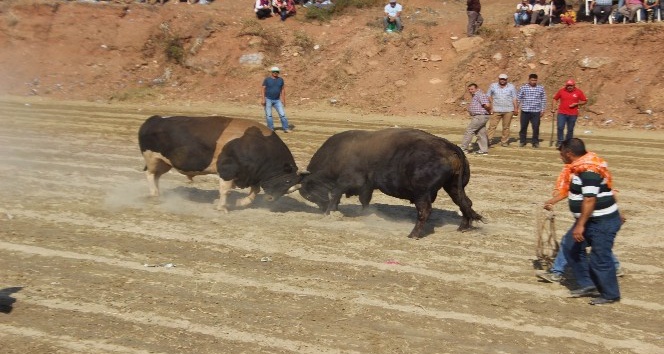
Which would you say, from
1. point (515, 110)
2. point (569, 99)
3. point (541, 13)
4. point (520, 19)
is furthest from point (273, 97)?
point (541, 13)

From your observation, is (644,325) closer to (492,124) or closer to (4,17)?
(492,124)

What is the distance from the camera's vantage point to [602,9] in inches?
1192

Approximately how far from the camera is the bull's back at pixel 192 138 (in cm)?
1417

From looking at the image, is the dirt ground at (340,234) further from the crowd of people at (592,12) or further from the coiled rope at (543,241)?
the crowd of people at (592,12)

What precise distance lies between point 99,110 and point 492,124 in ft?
47.7

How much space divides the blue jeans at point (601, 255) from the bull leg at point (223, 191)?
20.2 ft

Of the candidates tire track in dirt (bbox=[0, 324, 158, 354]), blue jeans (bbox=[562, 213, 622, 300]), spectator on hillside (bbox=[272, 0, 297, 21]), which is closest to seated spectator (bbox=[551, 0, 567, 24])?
spectator on hillside (bbox=[272, 0, 297, 21])

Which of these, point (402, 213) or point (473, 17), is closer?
point (402, 213)

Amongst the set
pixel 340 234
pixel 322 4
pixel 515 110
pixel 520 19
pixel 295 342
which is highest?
pixel 322 4

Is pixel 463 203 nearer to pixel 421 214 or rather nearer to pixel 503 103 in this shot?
pixel 421 214

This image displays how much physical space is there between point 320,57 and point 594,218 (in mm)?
24981

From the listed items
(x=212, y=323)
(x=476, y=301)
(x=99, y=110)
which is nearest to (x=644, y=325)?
(x=476, y=301)

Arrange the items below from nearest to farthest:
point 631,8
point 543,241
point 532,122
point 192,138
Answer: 1. point 543,241
2. point 192,138
3. point 532,122
4. point 631,8

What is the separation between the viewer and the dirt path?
883cm
